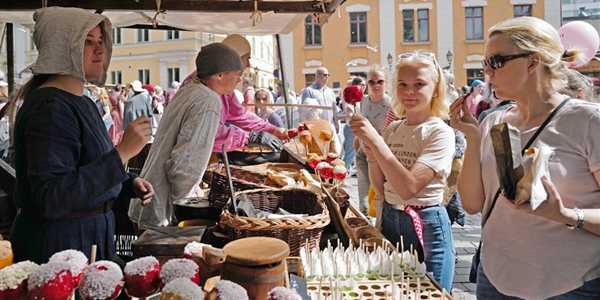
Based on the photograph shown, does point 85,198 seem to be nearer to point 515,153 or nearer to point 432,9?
point 515,153

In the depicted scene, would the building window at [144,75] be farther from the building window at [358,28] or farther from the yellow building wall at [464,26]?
the yellow building wall at [464,26]

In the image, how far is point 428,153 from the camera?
2266 millimetres

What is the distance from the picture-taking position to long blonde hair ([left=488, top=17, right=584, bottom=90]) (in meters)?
1.68

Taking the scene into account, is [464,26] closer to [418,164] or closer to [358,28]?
[358,28]

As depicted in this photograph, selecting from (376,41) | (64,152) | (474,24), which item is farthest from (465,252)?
(474,24)

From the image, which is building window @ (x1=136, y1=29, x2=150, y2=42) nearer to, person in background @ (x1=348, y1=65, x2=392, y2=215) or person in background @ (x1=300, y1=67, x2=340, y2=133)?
person in background @ (x1=300, y1=67, x2=340, y2=133)

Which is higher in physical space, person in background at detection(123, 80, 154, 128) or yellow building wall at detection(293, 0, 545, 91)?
yellow building wall at detection(293, 0, 545, 91)

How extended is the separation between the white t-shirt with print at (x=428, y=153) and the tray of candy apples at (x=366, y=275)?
42 centimetres

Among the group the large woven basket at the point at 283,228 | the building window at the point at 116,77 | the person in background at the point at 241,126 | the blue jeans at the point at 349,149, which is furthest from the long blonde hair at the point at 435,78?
the building window at the point at 116,77

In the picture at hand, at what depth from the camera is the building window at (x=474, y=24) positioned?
29.5 metres

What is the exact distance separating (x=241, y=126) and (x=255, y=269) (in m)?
3.73

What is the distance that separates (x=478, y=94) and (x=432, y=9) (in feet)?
69.0

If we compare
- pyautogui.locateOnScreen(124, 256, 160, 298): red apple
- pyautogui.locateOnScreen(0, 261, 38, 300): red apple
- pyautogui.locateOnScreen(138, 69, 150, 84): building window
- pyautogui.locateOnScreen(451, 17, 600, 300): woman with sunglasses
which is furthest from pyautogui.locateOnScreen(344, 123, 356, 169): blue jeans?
pyautogui.locateOnScreen(138, 69, 150, 84): building window

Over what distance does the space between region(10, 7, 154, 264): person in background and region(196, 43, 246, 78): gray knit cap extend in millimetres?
1191
